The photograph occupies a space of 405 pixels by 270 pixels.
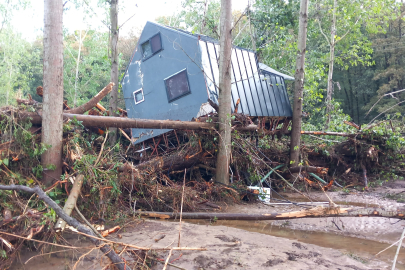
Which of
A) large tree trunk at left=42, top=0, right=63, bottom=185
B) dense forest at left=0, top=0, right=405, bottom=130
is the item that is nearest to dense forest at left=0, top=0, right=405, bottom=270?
large tree trunk at left=42, top=0, right=63, bottom=185

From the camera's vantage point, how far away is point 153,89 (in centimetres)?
1162

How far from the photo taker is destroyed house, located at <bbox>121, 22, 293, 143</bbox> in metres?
10.2

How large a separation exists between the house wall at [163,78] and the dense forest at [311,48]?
6.60ft

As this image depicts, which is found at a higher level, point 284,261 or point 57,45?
point 57,45

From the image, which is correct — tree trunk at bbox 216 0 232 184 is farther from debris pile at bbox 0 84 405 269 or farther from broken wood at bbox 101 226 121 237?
broken wood at bbox 101 226 121 237

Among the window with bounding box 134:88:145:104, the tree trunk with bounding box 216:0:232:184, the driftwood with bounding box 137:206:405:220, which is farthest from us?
the window with bounding box 134:88:145:104

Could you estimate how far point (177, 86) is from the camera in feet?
35.7

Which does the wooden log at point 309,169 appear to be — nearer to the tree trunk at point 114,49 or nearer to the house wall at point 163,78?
the house wall at point 163,78

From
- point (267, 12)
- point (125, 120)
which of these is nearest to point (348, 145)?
point (125, 120)

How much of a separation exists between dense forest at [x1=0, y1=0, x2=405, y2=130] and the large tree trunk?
750 centimetres

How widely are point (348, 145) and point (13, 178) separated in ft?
34.5

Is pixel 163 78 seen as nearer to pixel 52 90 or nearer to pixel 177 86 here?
pixel 177 86

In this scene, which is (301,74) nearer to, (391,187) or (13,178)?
(391,187)

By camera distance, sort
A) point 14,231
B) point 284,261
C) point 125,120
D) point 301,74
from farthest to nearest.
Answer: point 301,74
point 125,120
point 284,261
point 14,231
